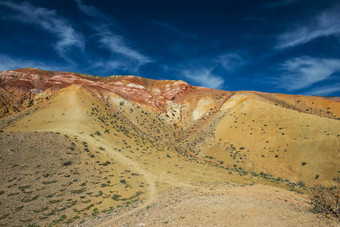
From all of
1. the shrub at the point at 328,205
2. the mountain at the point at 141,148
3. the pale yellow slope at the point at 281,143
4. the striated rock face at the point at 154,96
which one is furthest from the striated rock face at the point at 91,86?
the shrub at the point at 328,205

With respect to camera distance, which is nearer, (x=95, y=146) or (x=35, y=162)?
(x=35, y=162)

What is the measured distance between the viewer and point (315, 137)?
1082 inches

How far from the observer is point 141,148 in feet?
102

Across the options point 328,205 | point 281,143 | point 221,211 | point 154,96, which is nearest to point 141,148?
point 221,211

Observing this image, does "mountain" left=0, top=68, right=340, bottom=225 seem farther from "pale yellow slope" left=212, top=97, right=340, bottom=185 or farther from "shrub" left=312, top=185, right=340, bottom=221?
"shrub" left=312, top=185, right=340, bottom=221

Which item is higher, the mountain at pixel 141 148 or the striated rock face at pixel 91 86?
the striated rock face at pixel 91 86

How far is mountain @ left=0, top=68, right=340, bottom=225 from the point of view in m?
14.0

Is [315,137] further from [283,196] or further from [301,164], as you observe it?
[283,196]

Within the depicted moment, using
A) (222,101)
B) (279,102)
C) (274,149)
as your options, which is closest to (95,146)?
(274,149)

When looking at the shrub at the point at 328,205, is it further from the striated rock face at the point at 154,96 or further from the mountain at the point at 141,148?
the striated rock face at the point at 154,96

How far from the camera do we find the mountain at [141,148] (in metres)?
14.0

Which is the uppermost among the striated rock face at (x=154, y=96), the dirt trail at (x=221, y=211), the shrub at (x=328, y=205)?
the striated rock face at (x=154, y=96)

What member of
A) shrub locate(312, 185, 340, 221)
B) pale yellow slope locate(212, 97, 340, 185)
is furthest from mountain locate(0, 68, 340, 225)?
shrub locate(312, 185, 340, 221)

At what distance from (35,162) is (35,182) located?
3.31 m
